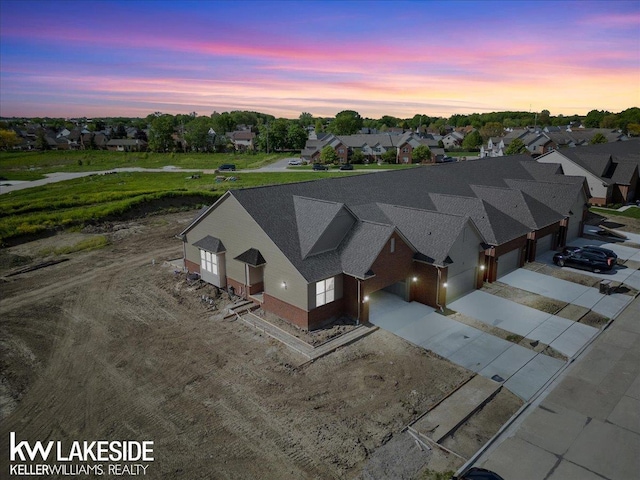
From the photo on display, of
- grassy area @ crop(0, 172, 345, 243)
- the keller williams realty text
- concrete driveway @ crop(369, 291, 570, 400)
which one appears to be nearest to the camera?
the keller williams realty text

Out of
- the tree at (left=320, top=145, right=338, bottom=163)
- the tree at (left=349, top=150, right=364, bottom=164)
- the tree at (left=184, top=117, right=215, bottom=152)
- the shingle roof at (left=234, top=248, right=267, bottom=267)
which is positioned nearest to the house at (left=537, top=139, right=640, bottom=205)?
the tree at (left=349, top=150, right=364, bottom=164)

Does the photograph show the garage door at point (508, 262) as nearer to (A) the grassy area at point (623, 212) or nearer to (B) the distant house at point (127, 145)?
(A) the grassy area at point (623, 212)

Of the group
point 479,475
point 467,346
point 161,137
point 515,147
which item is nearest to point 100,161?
point 161,137

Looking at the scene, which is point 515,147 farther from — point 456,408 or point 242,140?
point 456,408

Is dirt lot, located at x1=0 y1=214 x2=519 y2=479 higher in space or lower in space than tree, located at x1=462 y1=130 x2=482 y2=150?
lower

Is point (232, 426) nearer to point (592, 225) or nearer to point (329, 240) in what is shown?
point (329, 240)

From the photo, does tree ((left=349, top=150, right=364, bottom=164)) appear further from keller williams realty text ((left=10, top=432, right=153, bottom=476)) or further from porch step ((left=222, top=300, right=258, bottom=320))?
keller williams realty text ((left=10, top=432, right=153, bottom=476))

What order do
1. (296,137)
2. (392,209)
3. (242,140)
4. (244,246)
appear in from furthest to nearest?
(242,140), (296,137), (392,209), (244,246)
